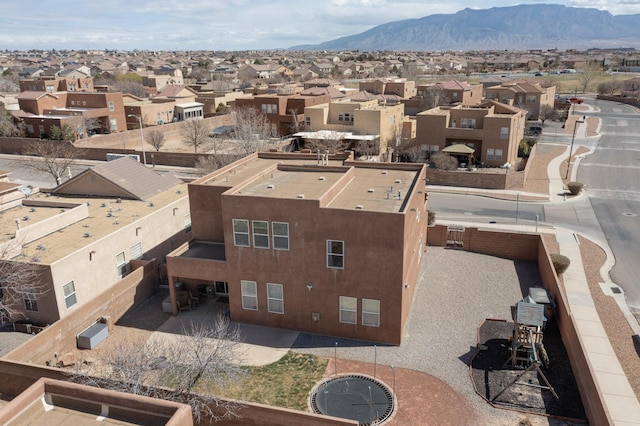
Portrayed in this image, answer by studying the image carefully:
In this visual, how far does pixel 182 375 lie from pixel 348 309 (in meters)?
7.79

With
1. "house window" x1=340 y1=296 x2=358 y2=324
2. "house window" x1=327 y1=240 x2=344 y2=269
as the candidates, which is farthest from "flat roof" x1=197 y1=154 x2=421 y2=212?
"house window" x1=340 y1=296 x2=358 y2=324

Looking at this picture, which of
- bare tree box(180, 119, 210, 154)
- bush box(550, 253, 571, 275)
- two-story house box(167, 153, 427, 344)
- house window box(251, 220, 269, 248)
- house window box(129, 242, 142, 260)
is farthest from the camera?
bare tree box(180, 119, 210, 154)

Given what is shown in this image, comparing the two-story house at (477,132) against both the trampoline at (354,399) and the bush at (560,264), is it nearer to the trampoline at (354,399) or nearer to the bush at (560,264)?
the bush at (560,264)

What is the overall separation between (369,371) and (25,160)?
53106 millimetres

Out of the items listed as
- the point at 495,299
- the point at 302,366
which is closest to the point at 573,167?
the point at 495,299

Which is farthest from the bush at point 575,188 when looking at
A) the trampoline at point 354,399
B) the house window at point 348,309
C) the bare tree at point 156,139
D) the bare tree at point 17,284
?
the bare tree at point 156,139

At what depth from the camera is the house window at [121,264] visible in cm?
2628

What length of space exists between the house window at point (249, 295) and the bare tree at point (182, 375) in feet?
11.7

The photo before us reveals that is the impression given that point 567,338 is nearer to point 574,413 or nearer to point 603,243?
point 574,413

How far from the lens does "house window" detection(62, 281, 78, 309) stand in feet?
74.9

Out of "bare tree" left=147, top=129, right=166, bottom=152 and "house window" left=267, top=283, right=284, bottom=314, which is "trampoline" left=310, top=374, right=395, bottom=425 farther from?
"bare tree" left=147, top=129, right=166, bottom=152

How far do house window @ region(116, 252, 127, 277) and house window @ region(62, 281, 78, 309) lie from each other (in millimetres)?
3202

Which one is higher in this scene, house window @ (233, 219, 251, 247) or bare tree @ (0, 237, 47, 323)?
house window @ (233, 219, 251, 247)

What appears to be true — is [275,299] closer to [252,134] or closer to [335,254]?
[335,254]
